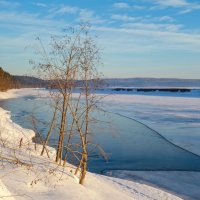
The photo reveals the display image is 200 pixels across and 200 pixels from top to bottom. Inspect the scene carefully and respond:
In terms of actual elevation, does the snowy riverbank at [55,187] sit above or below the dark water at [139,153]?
above

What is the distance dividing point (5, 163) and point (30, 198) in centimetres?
159

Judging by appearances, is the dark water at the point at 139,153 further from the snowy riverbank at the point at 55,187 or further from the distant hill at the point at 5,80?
the distant hill at the point at 5,80

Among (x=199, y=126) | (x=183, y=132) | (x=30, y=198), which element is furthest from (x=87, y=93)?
(x=199, y=126)

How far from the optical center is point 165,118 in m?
24.3

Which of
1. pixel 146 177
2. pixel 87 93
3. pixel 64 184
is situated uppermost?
pixel 87 93

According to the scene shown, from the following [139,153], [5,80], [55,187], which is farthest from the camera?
[5,80]

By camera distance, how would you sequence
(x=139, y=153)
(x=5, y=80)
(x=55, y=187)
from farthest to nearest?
(x=5, y=80) < (x=139, y=153) < (x=55, y=187)

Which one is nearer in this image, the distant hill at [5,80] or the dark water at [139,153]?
the dark water at [139,153]

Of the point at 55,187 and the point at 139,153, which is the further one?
the point at 139,153

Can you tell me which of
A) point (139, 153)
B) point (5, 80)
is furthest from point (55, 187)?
point (5, 80)

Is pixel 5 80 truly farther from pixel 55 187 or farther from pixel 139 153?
pixel 55 187

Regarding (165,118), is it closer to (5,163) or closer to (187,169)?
(187,169)

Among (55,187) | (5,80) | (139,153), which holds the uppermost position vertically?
(5,80)

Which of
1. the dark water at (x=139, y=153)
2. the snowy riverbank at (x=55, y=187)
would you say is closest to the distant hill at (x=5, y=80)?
the dark water at (x=139, y=153)
